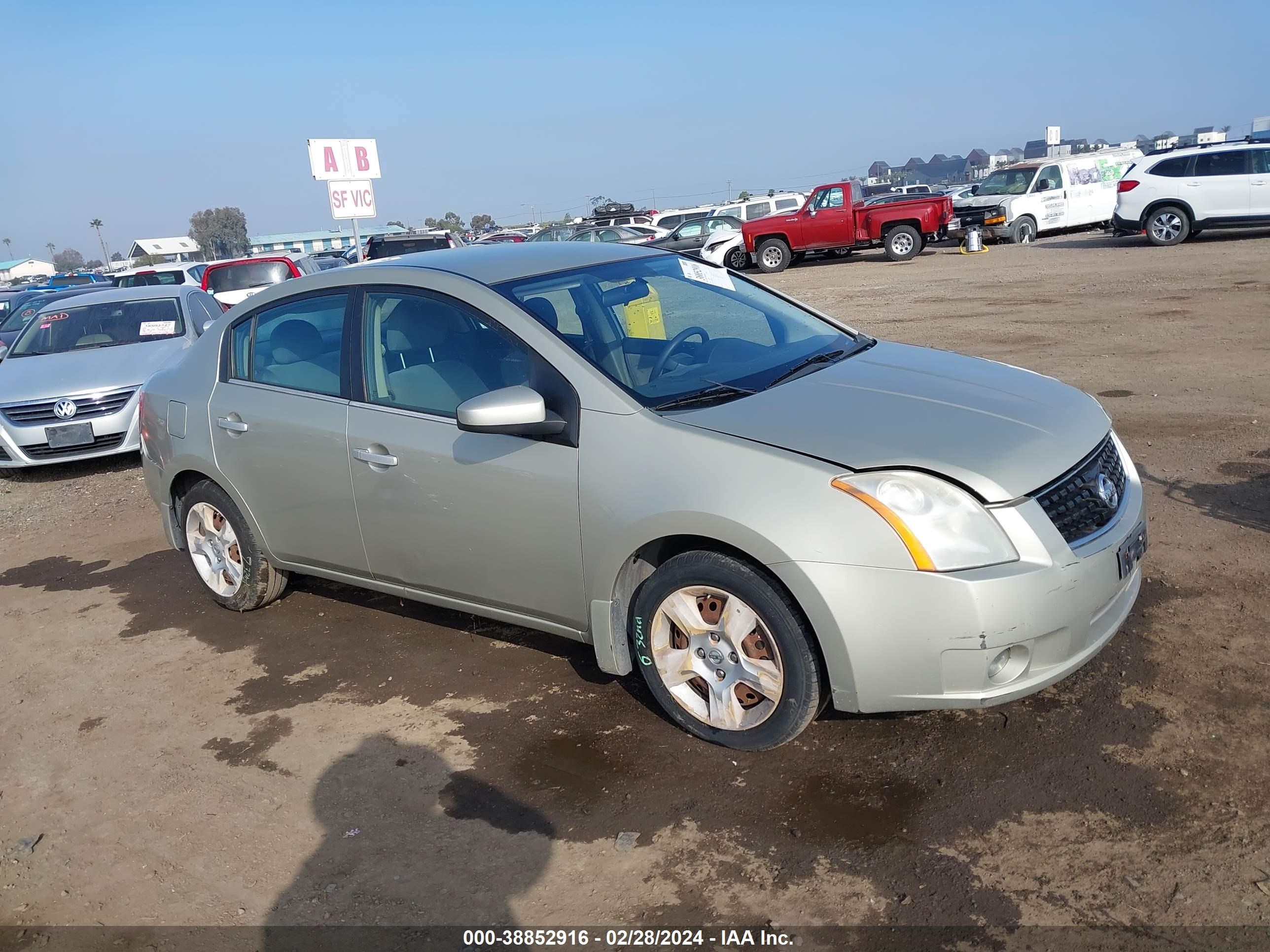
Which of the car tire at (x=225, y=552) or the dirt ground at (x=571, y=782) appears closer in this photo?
the dirt ground at (x=571, y=782)

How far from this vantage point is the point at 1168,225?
1983 centimetres

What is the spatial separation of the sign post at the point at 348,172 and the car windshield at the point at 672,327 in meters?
18.2

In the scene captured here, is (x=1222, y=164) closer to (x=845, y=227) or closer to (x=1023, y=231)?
(x=1023, y=231)

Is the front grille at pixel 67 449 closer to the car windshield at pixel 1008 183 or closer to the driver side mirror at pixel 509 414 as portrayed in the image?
the driver side mirror at pixel 509 414

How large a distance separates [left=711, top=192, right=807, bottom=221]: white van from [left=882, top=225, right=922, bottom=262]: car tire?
5.70 metres

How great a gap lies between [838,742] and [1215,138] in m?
62.0

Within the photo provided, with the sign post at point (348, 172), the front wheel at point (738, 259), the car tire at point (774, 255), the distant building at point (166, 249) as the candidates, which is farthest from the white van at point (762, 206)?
the distant building at point (166, 249)

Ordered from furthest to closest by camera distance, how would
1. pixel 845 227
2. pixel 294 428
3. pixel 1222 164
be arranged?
pixel 845 227 → pixel 1222 164 → pixel 294 428

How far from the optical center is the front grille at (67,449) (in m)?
8.90

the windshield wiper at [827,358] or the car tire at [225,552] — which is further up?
Result: the windshield wiper at [827,358]

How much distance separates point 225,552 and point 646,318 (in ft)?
8.70

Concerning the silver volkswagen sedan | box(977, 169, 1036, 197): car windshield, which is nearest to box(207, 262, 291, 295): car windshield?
the silver volkswagen sedan

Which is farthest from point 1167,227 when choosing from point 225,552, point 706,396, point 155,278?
point 225,552

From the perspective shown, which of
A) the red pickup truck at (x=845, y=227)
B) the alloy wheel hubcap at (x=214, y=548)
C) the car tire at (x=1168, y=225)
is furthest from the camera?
the red pickup truck at (x=845, y=227)
